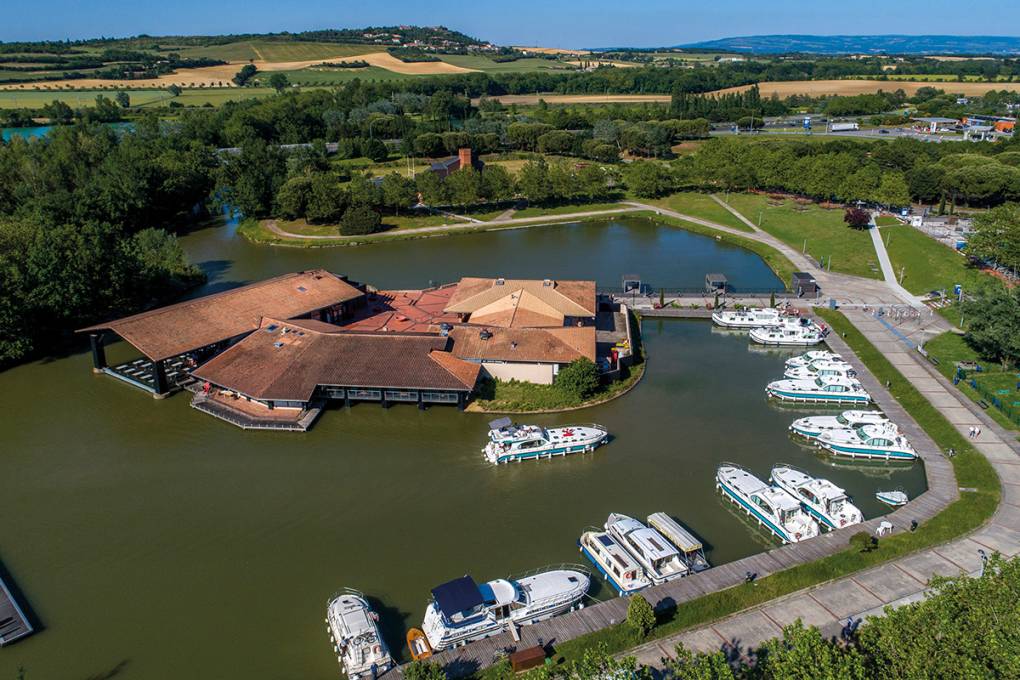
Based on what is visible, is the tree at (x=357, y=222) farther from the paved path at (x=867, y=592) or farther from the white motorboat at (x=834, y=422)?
the paved path at (x=867, y=592)

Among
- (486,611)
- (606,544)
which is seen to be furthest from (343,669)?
(606,544)

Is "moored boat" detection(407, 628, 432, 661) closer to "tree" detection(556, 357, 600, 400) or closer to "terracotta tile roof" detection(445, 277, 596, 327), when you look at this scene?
"tree" detection(556, 357, 600, 400)

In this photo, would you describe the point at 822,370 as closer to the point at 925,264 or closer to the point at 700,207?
the point at 925,264

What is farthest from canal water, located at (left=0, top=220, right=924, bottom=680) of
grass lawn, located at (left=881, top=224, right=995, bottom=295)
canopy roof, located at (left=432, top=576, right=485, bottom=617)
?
grass lawn, located at (left=881, top=224, right=995, bottom=295)

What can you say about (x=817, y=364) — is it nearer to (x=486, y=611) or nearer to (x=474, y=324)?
(x=474, y=324)

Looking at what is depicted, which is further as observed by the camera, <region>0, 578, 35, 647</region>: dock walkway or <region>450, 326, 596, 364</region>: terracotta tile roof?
<region>450, 326, 596, 364</region>: terracotta tile roof

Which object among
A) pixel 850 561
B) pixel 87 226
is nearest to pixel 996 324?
pixel 850 561
